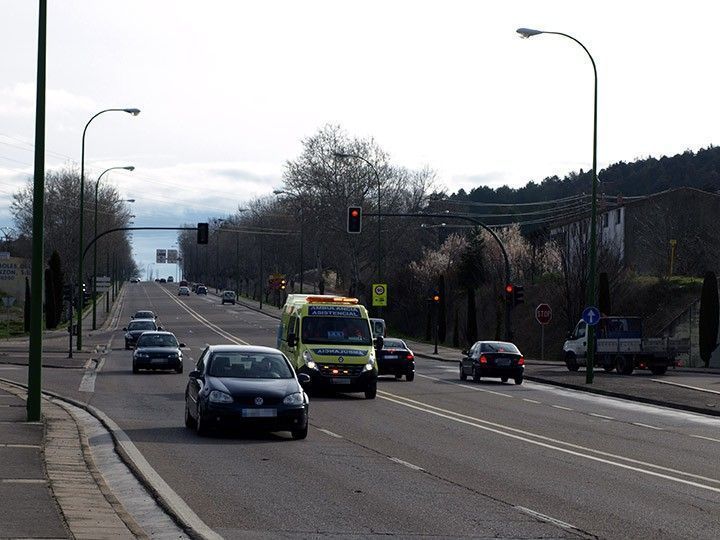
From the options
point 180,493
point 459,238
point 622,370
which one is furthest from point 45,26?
point 459,238

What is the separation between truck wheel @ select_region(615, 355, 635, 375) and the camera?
4694 cm

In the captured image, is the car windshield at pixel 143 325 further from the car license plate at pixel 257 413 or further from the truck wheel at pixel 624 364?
Answer: the car license plate at pixel 257 413

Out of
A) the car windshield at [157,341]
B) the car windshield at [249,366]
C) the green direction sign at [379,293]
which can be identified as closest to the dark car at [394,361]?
the car windshield at [157,341]

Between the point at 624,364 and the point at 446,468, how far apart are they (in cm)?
3234

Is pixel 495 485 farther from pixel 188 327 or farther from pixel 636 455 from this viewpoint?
pixel 188 327

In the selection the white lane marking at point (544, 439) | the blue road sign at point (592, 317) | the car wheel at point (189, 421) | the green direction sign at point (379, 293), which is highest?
the green direction sign at point (379, 293)

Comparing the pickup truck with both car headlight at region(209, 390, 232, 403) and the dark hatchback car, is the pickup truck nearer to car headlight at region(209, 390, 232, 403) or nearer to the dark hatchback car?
the dark hatchback car

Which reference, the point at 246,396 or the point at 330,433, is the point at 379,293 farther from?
the point at 246,396

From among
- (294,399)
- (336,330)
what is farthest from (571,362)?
(294,399)

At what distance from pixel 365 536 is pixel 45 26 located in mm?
12366

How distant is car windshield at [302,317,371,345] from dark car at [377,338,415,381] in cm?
991

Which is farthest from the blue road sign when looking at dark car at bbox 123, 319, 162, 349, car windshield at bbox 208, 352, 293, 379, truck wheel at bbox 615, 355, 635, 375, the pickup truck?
dark car at bbox 123, 319, 162, 349

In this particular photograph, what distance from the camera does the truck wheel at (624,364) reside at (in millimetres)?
46938

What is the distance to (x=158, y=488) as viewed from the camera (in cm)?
1327
